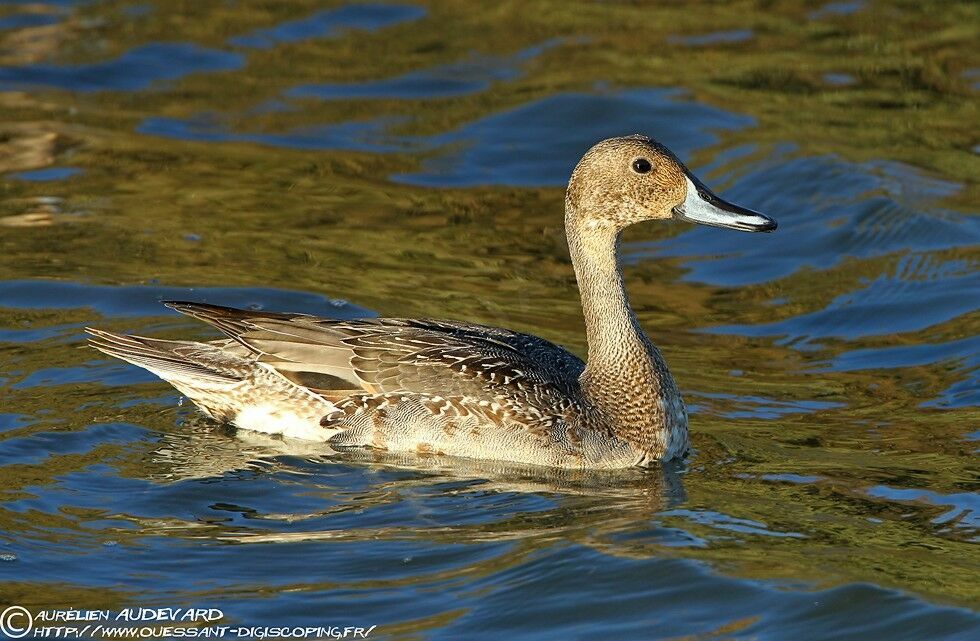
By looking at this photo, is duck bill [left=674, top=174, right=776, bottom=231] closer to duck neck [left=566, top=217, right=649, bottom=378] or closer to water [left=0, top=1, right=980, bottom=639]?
duck neck [left=566, top=217, right=649, bottom=378]

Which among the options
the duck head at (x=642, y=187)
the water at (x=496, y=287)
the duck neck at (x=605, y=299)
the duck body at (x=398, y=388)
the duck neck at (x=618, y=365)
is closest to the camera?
the water at (x=496, y=287)

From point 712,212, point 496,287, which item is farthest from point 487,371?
point 496,287

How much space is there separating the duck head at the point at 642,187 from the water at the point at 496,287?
4.36 feet

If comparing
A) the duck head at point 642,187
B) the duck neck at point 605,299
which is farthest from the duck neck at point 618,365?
the duck head at point 642,187

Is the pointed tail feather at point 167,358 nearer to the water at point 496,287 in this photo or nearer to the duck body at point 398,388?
the duck body at point 398,388

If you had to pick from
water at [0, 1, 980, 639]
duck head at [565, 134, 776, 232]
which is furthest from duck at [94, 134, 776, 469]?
water at [0, 1, 980, 639]

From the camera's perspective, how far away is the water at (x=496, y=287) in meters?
7.66

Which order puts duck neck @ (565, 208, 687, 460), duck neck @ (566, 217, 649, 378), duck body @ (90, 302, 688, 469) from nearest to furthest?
duck body @ (90, 302, 688, 469) < duck neck @ (565, 208, 687, 460) < duck neck @ (566, 217, 649, 378)

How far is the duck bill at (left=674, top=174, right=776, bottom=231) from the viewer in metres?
9.30

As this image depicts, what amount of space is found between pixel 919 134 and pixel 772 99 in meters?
1.48

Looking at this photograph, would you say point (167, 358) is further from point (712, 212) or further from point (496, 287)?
point (496, 287)

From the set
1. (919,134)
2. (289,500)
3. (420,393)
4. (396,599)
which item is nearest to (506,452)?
(420,393)

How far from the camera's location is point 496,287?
12367mm

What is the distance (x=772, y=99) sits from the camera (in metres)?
15.7
